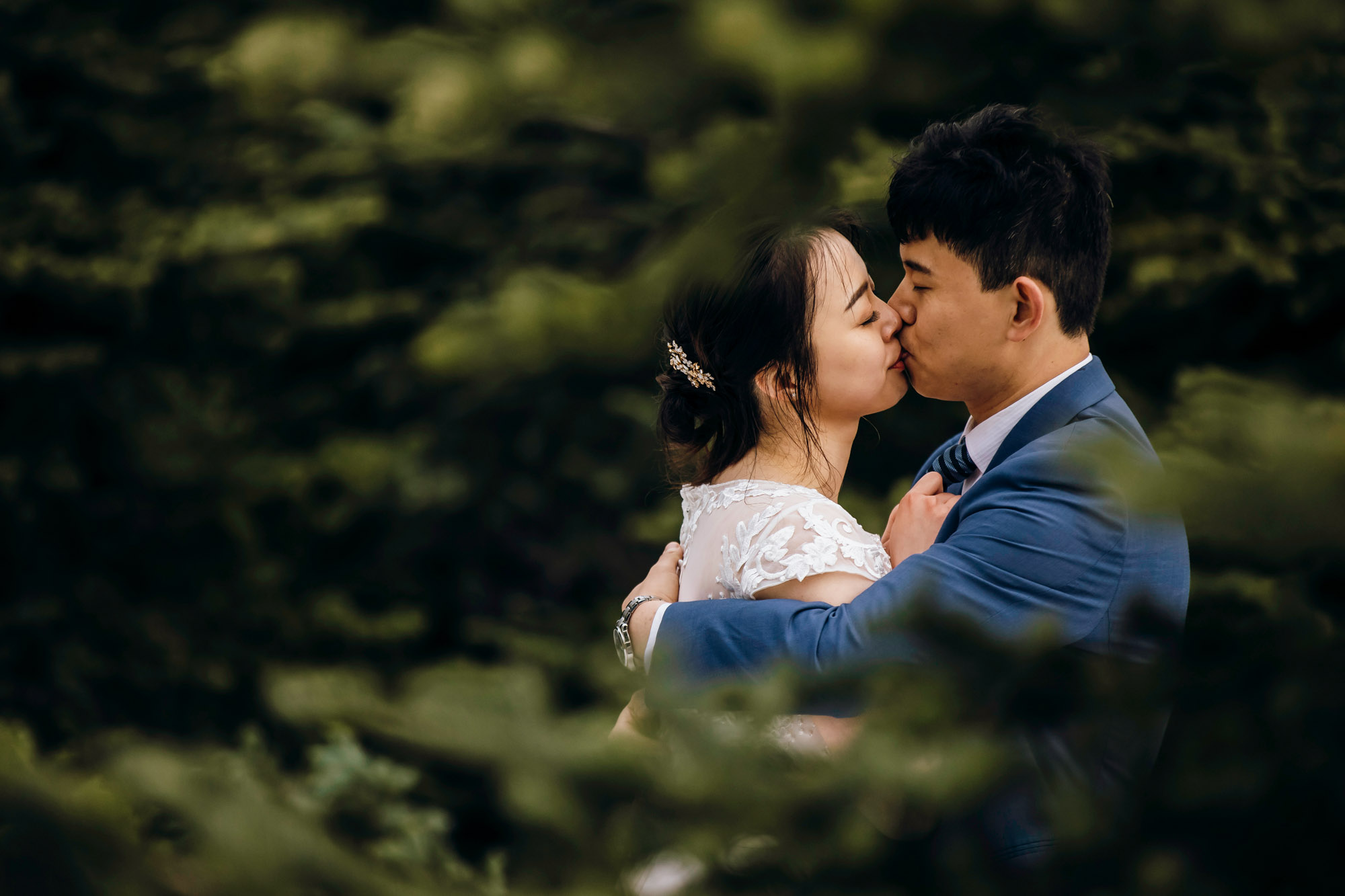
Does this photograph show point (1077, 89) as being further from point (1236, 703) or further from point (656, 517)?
point (656, 517)

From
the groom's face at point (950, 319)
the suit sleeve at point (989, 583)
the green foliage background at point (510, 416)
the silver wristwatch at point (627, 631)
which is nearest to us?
the green foliage background at point (510, 416)

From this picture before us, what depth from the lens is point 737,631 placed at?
136 cm

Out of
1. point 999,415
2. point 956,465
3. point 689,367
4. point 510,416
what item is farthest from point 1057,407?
point 510,416

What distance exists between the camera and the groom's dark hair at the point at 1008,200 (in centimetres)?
171

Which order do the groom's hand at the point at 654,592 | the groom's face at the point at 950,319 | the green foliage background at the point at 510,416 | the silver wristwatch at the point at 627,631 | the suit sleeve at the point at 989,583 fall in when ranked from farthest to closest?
the silver wristwatch at the point at 627,631, the groom's face at the point at 950,319, the groom's hand at the point at 654,592, the suit sleeve at the point at 989,583, the green foliage background at the point at 510,416

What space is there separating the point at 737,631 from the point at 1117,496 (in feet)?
3.08

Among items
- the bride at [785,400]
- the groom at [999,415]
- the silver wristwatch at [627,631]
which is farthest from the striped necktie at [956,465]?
the silver wristwatch at [627,631]

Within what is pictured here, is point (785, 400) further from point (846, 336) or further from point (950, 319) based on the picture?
point (950, 319)

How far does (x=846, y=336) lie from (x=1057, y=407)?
0.36 metres

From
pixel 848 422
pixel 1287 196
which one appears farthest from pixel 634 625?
pixel 1287 196

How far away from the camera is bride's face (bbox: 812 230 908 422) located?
1.79 m

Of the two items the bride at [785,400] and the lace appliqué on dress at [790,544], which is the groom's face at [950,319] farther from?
the lace appliqué on dress at [790,544]

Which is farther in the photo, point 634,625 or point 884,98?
point 634,625

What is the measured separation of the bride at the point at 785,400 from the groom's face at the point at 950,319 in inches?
2.1
